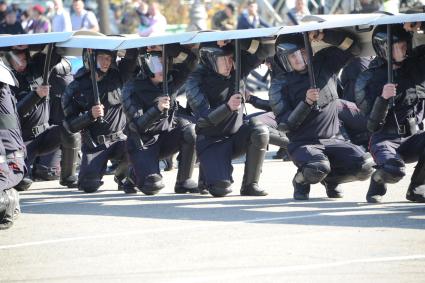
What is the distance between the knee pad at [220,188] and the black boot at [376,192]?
161 cm

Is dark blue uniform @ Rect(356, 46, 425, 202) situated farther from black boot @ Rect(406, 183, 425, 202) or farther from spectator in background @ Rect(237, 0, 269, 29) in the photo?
spectator in background @ Rect(237, 0, 269, 29)

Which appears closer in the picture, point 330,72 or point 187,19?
point 330,72

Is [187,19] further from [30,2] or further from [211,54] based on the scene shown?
[211,54]

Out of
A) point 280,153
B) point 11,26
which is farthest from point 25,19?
point 280,153

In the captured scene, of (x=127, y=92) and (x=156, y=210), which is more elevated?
(x=127, y=92)

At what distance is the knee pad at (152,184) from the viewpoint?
1232 cm

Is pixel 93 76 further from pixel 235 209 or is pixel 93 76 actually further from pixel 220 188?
pixel 235 209

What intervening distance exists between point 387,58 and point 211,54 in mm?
1962

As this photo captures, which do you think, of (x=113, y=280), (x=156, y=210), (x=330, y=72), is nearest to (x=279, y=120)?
(x=330, y=72)

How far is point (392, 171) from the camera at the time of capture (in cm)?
1060

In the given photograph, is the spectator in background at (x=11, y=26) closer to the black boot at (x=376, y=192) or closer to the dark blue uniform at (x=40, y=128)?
the dark blue uniform at (x=40, y=128)

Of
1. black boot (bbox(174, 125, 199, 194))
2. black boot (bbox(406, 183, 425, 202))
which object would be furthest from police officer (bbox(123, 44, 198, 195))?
black boot (bbox(406, 183, 425, 202))

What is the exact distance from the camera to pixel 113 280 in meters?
7.88

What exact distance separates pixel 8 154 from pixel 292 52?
299cm
